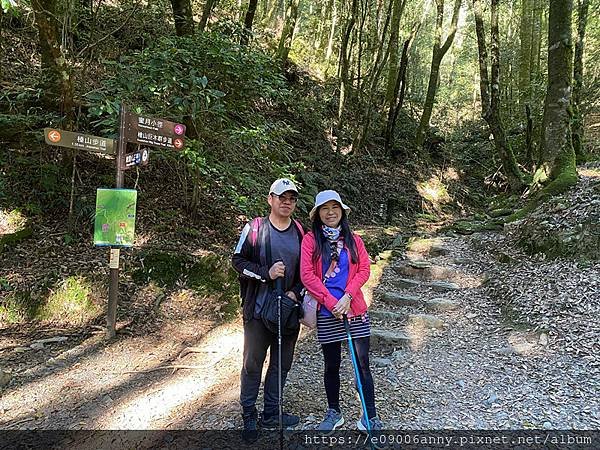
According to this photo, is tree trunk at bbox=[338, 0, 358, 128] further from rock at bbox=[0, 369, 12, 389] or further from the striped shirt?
rock at bbox=[0, 369, 12, 389]

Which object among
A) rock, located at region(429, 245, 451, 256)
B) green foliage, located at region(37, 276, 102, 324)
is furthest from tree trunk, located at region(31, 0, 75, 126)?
rock, located at region(429, 245, 451, 256)

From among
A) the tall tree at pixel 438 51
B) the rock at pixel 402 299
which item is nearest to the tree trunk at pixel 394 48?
the tall tree at pixel 438 51

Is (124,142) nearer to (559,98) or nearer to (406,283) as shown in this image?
(406,283)

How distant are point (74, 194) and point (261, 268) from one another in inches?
186

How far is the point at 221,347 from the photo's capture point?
17.5 feet

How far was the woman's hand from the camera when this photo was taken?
3.12 m

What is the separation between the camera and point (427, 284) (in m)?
7.05

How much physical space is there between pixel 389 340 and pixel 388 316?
0.73m

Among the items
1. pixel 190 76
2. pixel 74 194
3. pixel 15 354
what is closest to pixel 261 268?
pixel 15 354

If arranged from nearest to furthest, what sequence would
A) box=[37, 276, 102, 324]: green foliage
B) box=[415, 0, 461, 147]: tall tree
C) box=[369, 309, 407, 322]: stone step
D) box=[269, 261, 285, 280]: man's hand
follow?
1. box=[269, 261, 285, 280]: man's hand
2. box=[37, 276, 102, 324]: green foliage
3. box=[369, 309, 407, 322]: stone step
4. box=[415, 0, 461, 147]: tall tree

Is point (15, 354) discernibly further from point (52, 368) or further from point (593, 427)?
point (593, 427)

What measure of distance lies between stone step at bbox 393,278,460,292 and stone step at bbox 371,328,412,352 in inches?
67.1

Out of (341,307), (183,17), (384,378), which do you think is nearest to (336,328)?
(341,307)

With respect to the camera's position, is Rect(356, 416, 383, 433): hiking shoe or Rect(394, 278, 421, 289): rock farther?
Rect(394, 278, 421, 289): rock
